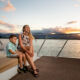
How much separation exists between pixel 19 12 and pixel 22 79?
23.5ft

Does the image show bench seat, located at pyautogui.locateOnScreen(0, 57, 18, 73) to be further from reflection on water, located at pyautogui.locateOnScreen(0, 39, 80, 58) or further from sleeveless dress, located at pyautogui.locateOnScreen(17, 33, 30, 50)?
reflection on water, located at pyautogui.locateOnScreen(0, 39, 80, 58)

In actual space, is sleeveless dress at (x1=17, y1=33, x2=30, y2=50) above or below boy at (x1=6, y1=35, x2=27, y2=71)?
above

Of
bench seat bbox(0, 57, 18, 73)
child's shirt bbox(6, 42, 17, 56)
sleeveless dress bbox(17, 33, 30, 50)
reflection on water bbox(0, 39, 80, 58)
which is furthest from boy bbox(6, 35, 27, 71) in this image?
reflection on water bbox(0, 39, 80, 58)

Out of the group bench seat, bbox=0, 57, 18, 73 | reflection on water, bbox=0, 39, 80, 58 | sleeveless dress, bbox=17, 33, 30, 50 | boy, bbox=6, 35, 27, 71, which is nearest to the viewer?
bench seat, bbox=0, 57, 18, 73

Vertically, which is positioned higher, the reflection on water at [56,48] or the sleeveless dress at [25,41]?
the sleeveless dress at [25,41]

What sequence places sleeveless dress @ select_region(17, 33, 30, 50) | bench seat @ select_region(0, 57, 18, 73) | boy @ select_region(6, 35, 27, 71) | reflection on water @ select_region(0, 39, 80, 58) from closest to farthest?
bench seat @ select_region(0, 57, 18, 73) < boy @ select_region(6, 35, 27, 71) < sleeveless dress @ select_region(17, 33, 30, 50) < reflection on water @ select_region(0, 39, 80, 58)

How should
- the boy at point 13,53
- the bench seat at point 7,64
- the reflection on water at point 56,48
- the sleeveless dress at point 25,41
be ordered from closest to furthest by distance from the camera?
the bench seat at point 7,64 < the boy at point 13,53 < the sleeveless dress at point 25,41 < the reflection on water at point 56,48

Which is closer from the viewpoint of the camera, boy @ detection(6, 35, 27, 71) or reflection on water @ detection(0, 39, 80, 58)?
boy @ detection(6, 35, 27, 71)

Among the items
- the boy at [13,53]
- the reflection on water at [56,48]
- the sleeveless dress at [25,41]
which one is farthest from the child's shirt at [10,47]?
the reflection on water at [56,48]

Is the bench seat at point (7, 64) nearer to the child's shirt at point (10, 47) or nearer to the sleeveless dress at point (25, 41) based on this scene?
the child's shirt at point (10, 47)

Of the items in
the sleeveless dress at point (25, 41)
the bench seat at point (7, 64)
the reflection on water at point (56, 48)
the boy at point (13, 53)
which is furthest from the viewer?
the reflection on water at point (56, 48)

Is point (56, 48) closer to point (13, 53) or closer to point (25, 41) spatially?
point (25, 41)

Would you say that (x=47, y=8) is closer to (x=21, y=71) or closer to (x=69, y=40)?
(x=69, y=40)

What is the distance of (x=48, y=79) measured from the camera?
2328 millimetres
